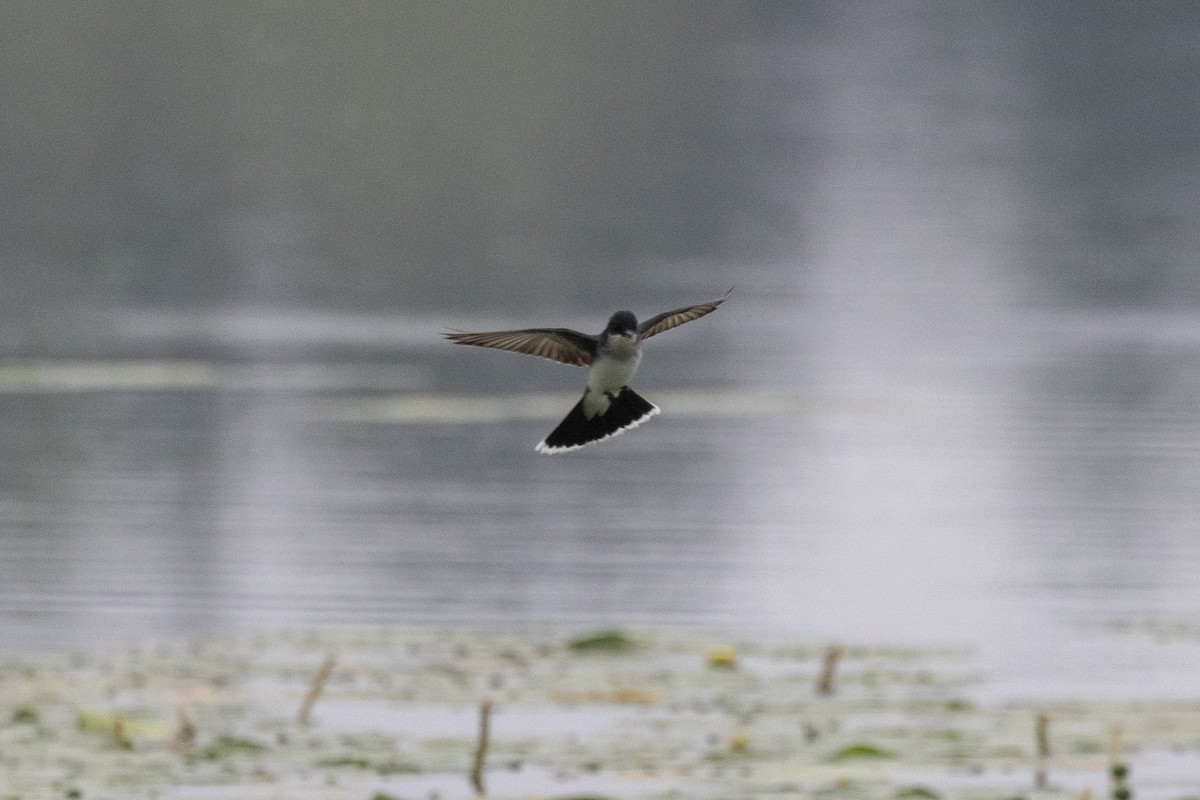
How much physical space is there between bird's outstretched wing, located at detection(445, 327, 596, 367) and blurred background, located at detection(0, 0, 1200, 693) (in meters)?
7.22

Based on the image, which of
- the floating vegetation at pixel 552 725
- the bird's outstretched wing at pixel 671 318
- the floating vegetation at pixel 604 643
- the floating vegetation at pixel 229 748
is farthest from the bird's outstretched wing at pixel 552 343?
the floating vegetation at pixel 604 643

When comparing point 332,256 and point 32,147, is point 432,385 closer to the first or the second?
point 332,256

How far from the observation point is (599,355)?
6.53 meters

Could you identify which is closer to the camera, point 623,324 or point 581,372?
point 623,324

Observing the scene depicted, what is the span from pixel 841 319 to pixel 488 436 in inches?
362

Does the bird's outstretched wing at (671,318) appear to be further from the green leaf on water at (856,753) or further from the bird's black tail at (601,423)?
the green leaf on water at (856,753)

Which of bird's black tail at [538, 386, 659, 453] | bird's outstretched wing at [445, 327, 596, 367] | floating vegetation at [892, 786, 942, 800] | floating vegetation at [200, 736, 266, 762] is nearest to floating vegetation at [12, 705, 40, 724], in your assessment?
floating vegetation at [200, 736, 266, 762]

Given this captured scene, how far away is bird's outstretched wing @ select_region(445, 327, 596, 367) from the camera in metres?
6.22

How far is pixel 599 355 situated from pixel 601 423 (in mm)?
528

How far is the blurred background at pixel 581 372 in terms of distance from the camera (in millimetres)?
16375

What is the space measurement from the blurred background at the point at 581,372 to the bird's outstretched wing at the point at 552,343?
7.22 metres

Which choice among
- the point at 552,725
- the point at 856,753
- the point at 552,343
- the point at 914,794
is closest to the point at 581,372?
the point at 552,725

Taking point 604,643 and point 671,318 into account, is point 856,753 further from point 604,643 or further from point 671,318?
point 671,318

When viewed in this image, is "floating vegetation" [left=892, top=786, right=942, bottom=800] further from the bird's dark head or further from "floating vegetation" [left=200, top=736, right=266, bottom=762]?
the bird's dark head
